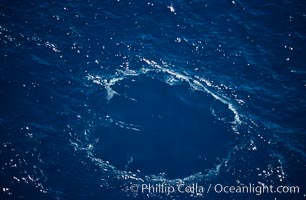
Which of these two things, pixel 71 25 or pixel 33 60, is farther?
pixel 71 25

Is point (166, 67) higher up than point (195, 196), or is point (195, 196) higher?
point (166, 67)

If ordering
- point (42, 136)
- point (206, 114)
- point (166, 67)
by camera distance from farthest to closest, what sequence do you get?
point (166, 67) < point (206, 114) < point (42, 136)

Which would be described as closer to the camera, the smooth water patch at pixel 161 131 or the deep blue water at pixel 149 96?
the deep blue water at pixel 149 96

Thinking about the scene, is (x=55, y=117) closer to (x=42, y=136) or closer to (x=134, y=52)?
(x=42, y=136)

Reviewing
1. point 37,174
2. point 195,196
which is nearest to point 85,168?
point 37,174

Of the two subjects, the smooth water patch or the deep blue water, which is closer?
the deep blue water

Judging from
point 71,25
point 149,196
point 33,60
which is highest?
point 71,25

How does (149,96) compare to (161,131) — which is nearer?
(161,131)

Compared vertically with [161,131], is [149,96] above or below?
above
